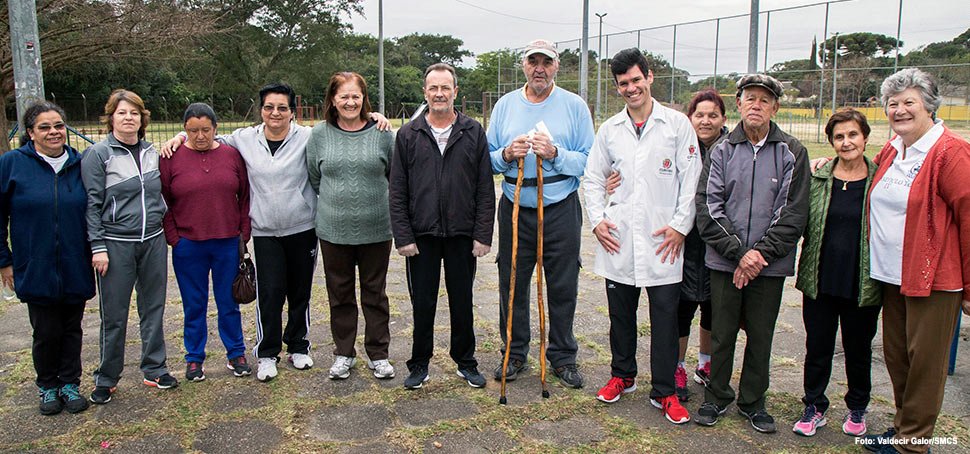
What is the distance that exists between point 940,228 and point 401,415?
2831 mm

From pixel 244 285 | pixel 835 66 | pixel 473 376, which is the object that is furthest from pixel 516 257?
pixel 835 66

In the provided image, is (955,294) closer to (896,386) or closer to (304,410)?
(896,386)

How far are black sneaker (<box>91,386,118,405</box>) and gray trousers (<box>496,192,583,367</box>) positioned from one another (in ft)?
7.91

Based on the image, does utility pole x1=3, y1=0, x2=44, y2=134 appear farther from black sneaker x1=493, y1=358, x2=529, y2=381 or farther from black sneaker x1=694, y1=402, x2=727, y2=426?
black sneaker x1=694, y1=402, x2=727, y2=426

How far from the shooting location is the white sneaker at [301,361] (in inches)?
180

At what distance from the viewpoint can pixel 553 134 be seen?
425cm

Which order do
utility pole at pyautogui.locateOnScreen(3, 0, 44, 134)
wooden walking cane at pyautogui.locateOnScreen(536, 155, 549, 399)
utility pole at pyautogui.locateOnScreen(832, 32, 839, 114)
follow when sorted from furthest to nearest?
utility pole at pyautogui.locateOnScreen(832, 32, 839, 114) → utility pole at pyautogui.locateOnScreen(3, 0, 44, 134) → wooden walking cane at pyautogui.locateOnScreen(536, 155, 549, 399)

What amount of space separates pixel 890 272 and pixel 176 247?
3926mm

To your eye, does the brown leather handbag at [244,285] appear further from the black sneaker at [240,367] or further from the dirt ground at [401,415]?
the dirt ground at [401,415]

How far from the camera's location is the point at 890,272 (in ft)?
10.9

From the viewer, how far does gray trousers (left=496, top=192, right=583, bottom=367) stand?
4.31 m

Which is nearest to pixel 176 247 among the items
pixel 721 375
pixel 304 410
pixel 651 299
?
pixel 304 410

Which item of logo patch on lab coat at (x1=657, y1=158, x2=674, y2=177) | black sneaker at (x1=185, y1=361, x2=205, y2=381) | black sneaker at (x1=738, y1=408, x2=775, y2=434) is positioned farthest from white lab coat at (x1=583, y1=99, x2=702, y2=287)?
black sneaker at (x1=185, y1=361, x2=205, y2=381)

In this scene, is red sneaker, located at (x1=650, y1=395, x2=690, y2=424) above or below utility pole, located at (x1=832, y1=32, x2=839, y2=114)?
below
